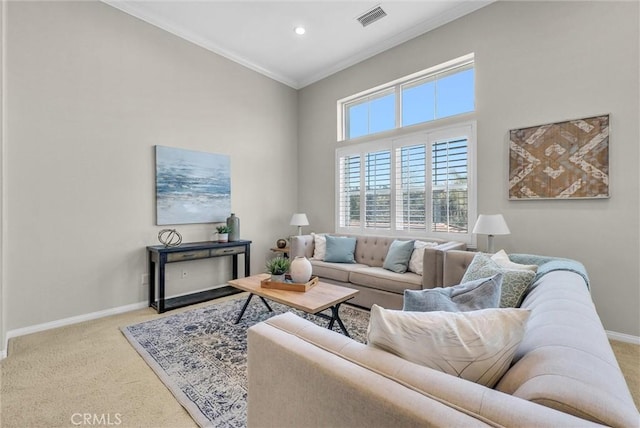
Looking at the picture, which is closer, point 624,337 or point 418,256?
point 624,337

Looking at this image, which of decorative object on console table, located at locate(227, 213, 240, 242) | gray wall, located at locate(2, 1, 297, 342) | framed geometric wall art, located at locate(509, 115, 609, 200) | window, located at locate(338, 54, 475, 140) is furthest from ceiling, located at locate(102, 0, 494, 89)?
decorative object on console table, located at locate(227, 213, 240, 242)

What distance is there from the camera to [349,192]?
15.1ft

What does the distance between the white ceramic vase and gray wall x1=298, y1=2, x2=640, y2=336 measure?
220 cm

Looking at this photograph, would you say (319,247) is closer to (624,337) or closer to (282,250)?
(282,250)

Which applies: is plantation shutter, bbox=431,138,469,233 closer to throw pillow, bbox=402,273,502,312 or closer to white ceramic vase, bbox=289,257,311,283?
white ceramic vase, bbox=289,257,311,283

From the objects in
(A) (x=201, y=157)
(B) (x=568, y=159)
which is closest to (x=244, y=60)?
(A) (x=201, y=157)

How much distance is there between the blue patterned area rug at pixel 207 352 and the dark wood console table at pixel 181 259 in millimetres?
277

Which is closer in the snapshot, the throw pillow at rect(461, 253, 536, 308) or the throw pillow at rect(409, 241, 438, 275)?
the throw pillow at rect(461, 253, 536, 308)

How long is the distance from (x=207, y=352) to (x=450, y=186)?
3.19 metres

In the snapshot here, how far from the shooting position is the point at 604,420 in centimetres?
56

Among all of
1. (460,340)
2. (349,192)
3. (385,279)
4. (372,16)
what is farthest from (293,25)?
(460,340)

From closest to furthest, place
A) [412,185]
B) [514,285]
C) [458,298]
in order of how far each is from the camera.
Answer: [458,298] < [514,285] < [412,185]

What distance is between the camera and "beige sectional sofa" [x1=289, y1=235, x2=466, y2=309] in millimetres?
2812

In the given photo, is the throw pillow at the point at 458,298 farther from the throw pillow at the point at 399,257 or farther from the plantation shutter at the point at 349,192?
the plantation shutter at the point at 349,192
